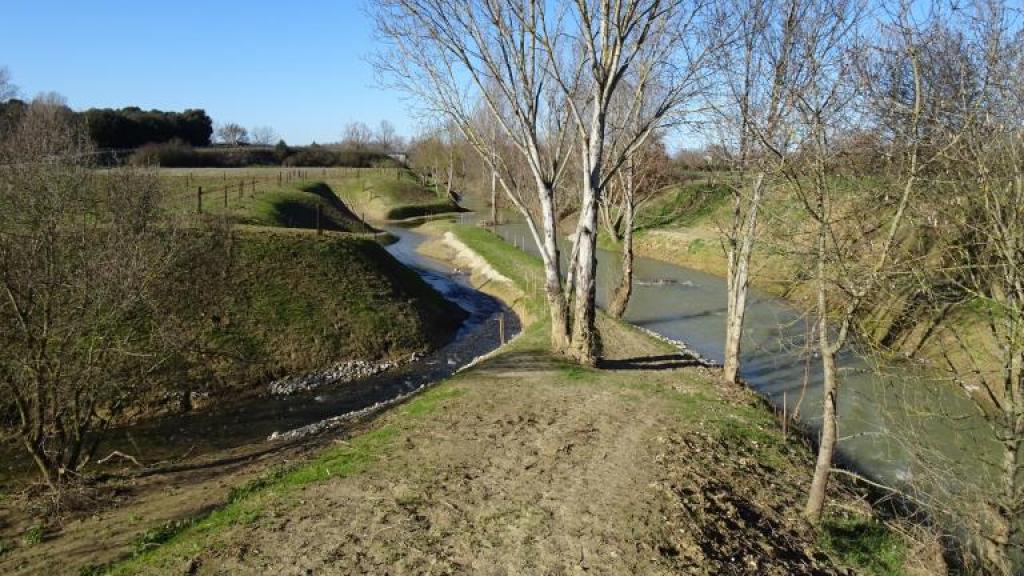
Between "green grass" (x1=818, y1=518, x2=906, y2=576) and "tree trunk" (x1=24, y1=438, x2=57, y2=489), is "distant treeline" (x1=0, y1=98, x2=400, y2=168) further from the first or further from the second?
"green grass" (x1=818, y1=518, x2=906, y2=576)

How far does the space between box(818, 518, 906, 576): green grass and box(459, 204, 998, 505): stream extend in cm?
85

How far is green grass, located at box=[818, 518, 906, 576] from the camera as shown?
27.0 ft

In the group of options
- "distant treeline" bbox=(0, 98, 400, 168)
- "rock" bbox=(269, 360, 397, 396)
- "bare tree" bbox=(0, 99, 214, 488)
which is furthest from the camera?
"distant treeline" bbox=(0, 98, 400, 168)

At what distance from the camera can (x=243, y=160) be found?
77.6m

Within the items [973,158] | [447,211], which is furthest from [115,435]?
[447,211]

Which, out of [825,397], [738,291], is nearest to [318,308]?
[738,291]

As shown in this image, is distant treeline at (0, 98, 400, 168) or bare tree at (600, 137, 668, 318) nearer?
bare tree at (600, 137, 668, 318)

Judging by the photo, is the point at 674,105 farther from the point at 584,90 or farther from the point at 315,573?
the point at 315,573

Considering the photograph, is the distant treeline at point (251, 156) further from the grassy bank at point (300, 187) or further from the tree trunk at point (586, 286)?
the tree trunk at point (586, 286)

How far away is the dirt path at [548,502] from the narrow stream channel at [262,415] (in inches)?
187

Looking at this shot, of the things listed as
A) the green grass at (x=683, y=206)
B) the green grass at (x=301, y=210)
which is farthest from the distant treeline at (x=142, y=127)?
the green grass at (x=683, y=206)

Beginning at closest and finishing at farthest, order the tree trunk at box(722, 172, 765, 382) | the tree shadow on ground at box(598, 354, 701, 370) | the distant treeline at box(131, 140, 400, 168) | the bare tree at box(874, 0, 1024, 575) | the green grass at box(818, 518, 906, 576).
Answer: the bare tree at box(874, 0, 1024, 575)
the green grass at box(818, 518, 906, 576)
the tree trunk at box(722, 172, 765, 382)
the tree shadow on ground at box(598, 354, 701, 370)
the distant treeline at box(131, 140, 400, 168)

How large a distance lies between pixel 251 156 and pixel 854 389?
79.6m

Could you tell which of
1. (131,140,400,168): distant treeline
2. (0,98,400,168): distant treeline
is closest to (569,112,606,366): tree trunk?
(0,98,400,168): distant treeline
